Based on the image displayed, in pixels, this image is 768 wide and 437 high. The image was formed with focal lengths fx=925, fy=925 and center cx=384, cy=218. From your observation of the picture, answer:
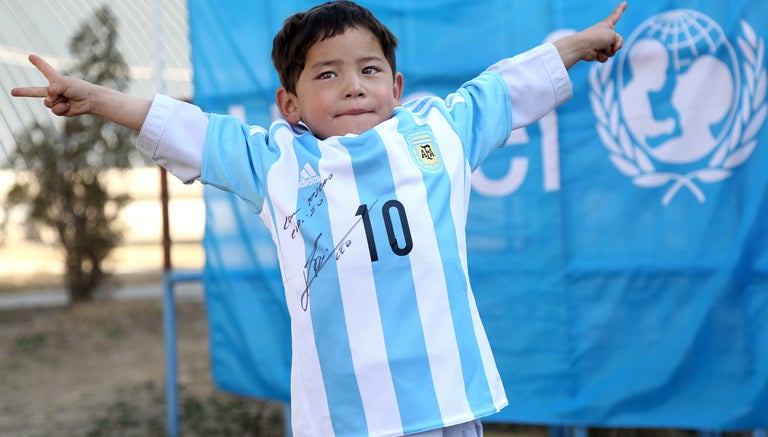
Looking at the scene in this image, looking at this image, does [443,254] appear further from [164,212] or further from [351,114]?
[164,212]

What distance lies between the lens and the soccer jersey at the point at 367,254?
1.90 metres

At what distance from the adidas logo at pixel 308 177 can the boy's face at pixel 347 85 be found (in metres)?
0.12

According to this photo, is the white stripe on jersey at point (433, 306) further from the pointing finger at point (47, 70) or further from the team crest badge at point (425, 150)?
the pointing finger at point (47, 70)

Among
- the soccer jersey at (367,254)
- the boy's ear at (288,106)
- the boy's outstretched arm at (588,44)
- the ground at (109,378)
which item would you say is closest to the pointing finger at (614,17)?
the boy's outstretched arm at (588,44)

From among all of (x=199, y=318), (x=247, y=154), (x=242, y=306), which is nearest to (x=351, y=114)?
(x=247, y=154)

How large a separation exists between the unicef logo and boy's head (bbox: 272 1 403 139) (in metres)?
1.42

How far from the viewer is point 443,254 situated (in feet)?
6.40

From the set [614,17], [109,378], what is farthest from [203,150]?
[109,378]

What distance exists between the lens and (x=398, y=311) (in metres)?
1.91

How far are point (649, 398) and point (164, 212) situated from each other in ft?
7.87

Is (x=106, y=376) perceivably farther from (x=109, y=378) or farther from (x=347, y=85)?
(x=347, y=85)

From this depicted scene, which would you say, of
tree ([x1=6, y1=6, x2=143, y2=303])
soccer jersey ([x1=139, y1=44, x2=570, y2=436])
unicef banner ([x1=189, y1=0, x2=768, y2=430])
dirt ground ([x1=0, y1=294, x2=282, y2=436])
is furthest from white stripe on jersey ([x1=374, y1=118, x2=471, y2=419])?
tree ([x1=6, y1=6, x2=143, y2=303])

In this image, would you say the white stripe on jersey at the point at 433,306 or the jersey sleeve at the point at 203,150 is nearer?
the white stripe on jersey at the point at 433,306

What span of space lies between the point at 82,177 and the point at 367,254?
6.71m
